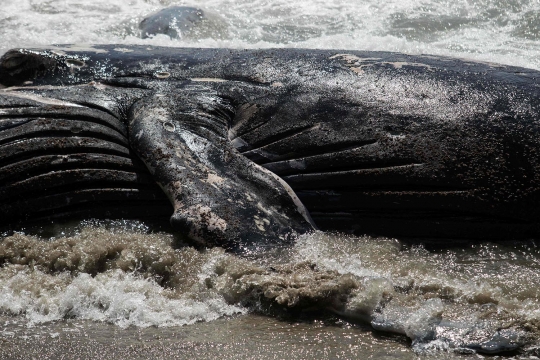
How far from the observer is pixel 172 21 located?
401 inches

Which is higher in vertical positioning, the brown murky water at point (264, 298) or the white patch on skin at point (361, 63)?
the white patch on skin at point (361, 63)

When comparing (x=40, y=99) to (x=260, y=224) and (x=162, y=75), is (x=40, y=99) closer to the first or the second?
(x=162, y=75)

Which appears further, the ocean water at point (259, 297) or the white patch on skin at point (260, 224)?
the white patch on skin at point (260, 224)

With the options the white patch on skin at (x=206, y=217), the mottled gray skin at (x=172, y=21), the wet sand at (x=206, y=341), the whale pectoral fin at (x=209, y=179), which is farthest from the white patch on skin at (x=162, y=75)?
the mottled gray skin at (x=172, y=21)

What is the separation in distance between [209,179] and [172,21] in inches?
236

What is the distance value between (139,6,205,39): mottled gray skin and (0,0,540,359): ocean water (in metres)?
5.62

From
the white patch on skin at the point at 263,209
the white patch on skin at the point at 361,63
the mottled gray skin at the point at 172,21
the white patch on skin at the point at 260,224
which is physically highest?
the white patch on skin at the point at 361,63

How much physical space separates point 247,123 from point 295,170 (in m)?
0.46

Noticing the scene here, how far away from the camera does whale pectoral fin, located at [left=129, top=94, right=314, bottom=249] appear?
444 centimetres

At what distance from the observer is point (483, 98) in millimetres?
4941

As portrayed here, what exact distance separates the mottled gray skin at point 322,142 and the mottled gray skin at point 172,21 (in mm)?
4813

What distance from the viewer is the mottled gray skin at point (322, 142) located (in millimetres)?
4668

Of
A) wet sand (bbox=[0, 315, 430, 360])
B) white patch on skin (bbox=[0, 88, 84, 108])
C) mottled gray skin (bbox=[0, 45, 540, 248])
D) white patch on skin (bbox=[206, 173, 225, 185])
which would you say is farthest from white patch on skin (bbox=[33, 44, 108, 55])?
wet sand (bbox=[0, 315, 430, 360])

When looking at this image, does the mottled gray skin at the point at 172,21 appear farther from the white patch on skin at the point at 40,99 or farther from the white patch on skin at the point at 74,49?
the white patch on skin at the point at 40,99
